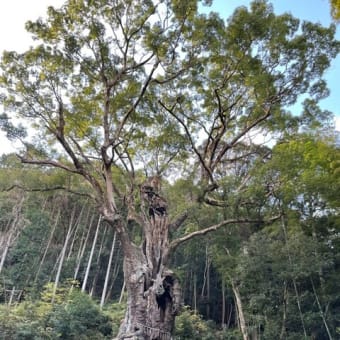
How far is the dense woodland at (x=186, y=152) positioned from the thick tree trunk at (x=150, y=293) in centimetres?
2

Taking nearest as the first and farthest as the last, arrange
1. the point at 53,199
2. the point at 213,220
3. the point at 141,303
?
the point at 141,303, the point at 213,220, the point at 53,199

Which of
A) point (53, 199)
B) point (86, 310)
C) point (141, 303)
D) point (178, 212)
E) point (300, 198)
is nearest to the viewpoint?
point (141, 303)

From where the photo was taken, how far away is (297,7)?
558 centimetres

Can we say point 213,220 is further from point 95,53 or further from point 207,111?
point 95,53

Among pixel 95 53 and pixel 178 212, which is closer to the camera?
pixel 95 53

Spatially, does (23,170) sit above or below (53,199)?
below

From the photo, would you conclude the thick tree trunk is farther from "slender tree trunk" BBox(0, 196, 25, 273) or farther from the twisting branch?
"slender tree trunk" BBox(0, 196, 25, 273)

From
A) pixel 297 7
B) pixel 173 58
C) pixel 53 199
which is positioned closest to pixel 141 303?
pixel 173 58

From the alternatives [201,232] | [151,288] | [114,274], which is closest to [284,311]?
[201,232]

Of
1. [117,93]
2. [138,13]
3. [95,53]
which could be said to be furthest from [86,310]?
[138,13]

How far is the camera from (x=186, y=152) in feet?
22.3

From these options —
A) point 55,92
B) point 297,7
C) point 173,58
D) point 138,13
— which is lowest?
point 55,92

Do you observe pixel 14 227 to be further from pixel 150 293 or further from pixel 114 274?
pixel 150 293

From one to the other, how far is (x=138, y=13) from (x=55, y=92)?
6.44 feet
